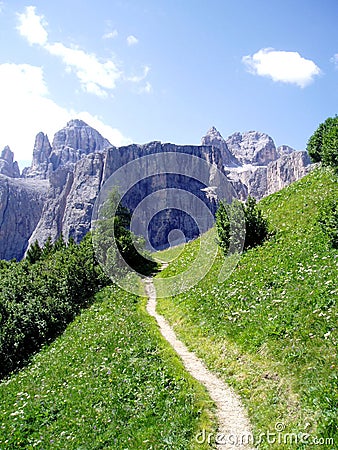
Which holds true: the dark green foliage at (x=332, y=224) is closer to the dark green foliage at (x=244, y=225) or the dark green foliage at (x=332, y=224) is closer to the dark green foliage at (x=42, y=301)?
the dark green foliage at (x=244, y=225)

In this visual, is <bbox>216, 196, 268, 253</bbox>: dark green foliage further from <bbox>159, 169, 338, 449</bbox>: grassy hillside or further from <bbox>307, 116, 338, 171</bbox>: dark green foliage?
<bbox>307, 116, 338, 171</bbox>: dark green foliage

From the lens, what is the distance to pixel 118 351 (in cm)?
1750

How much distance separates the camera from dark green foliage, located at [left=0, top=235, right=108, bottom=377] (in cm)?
2467

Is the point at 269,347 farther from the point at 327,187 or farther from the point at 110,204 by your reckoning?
the point at 110,204

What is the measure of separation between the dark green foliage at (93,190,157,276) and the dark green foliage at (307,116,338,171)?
22.9 m

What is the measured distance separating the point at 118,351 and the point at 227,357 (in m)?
5.51

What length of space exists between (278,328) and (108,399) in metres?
7.02

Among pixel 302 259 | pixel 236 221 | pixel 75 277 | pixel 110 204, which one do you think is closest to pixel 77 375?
pixel 302 259

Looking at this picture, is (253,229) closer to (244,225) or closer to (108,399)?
(244,225)

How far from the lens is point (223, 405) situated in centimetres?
1206

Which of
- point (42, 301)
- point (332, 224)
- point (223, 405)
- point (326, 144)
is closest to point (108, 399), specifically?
point (223, 405)

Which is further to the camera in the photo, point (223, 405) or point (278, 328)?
point (278, 328)

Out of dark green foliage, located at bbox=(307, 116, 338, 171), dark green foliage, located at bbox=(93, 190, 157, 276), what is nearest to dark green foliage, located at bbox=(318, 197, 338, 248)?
dark green foliage, located at bbox=(307, 116, 338, 171)

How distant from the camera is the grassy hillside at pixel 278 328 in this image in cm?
980
